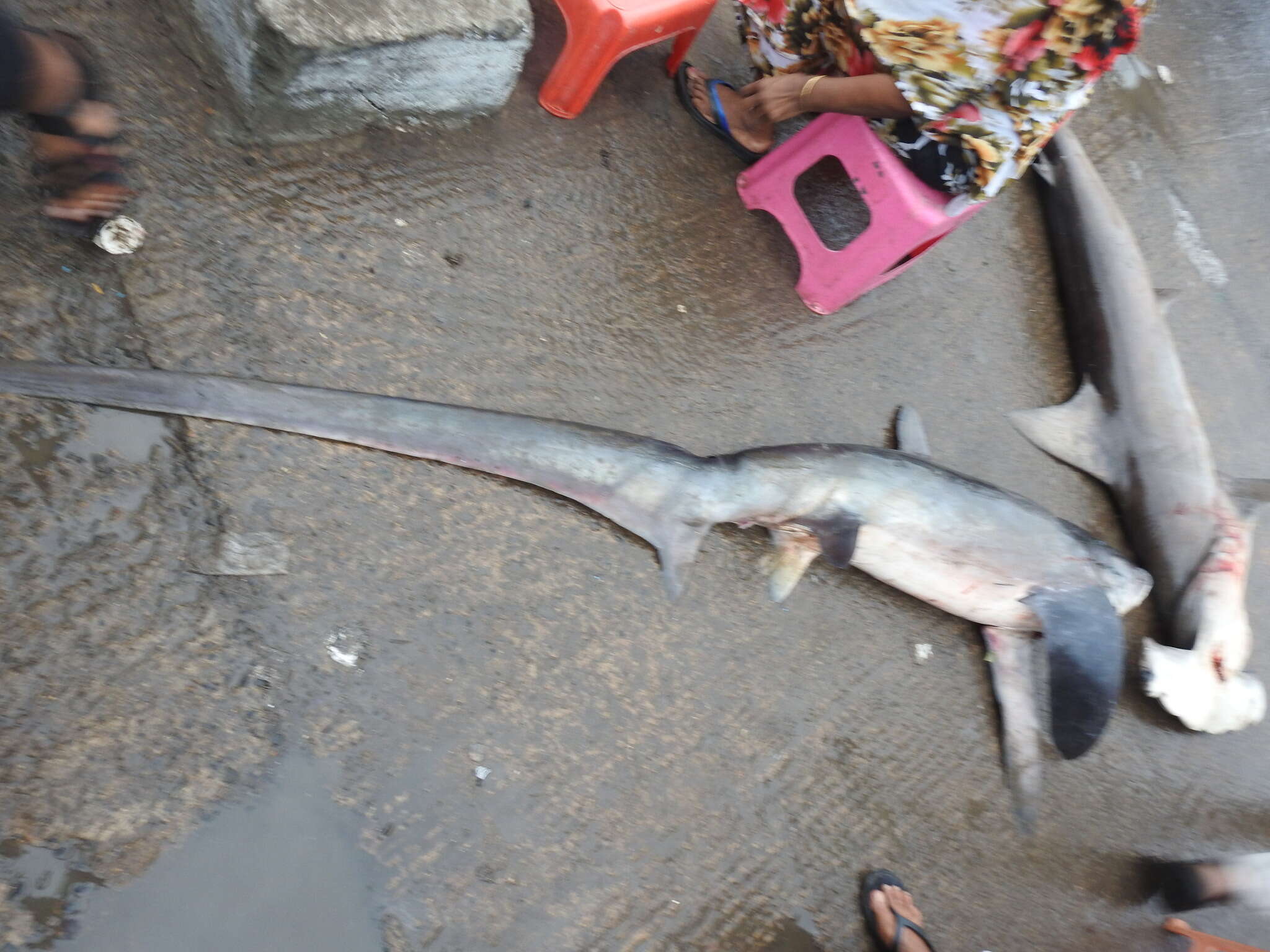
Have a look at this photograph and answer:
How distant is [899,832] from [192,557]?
2.12m

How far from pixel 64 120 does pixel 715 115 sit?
6.74ft

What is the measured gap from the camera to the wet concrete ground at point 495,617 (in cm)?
188

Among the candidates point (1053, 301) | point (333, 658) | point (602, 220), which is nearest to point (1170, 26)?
point (1053, 301)

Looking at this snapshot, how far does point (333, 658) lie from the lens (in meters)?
2.06

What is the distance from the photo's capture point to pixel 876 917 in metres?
2.37

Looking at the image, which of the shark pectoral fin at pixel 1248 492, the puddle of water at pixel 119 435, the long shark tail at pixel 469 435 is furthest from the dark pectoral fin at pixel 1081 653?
the puddle of water at pixel 119 435

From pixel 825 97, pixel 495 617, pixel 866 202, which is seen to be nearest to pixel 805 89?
pixel 825 97

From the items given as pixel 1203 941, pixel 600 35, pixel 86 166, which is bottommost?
pixel 1203 941

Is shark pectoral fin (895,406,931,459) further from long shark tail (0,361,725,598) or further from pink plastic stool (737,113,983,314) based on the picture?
long shark tail (0,361,725,598)

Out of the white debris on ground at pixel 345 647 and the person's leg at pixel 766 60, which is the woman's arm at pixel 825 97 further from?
the white debris on ground at pixel 345 647

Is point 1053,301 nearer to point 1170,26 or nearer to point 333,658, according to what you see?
point 1170,26

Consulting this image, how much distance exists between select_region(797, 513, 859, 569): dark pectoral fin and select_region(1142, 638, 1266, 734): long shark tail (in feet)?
4.37

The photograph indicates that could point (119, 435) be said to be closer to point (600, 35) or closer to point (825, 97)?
A: point (600, 35)

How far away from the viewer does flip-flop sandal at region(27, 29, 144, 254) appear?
1951 mm
